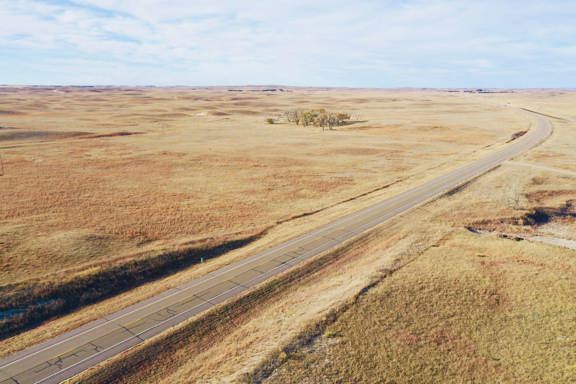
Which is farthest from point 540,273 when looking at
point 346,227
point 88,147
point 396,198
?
point 88,147

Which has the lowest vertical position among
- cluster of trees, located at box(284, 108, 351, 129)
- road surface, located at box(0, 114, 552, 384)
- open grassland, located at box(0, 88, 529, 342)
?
road surface, located at box(0, 114, 552, 384)

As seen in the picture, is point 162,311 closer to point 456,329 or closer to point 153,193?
point 456,329

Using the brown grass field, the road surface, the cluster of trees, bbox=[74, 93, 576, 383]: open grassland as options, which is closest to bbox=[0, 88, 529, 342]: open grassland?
the brown grass field

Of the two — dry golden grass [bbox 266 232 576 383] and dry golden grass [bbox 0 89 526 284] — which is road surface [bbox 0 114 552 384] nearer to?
dry golden grass [bbox 0 89 526 284]

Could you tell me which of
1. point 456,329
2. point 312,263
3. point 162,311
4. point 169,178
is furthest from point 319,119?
point 456,329

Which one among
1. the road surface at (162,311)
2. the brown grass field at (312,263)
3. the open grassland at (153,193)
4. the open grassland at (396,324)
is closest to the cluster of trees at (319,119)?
the open grassland at (153,193)

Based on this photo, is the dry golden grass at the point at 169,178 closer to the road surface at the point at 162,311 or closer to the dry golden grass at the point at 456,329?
the road surface at the point at 162,311

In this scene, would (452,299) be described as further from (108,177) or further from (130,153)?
(130,153)

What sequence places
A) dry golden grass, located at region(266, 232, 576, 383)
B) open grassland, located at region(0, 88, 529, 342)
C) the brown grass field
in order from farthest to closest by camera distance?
open grassland, located at region(0, 88, 529, 342) < the brown grass field < dry golden grass, located at region(266, 232, 576, 383)
